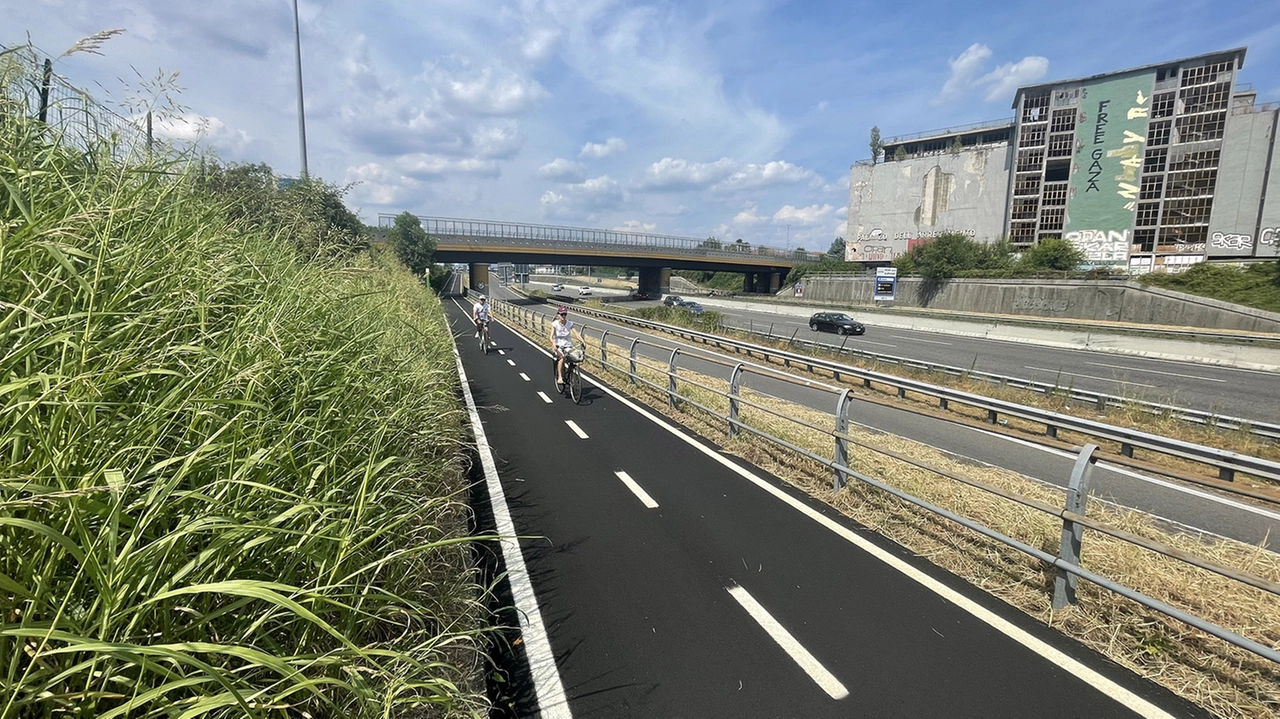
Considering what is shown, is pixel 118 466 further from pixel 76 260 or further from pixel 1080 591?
pixel 1080 591

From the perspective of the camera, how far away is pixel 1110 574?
13.6ft

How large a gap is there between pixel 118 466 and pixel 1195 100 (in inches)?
3569

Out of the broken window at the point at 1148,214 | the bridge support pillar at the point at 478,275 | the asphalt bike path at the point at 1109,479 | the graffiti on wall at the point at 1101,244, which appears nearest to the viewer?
the asphalt bike path at the point at 1109,479

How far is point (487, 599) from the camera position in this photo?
4.04 meters

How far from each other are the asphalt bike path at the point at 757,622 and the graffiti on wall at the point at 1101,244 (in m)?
79.1

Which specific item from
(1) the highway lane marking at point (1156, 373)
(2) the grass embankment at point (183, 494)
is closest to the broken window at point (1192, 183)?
(1) the highway lane marking at point (1156, 373)

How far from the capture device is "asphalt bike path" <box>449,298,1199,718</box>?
314 centimetres

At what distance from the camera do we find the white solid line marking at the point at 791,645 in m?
3.24

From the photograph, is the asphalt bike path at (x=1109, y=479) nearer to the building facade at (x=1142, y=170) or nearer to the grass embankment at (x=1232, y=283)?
the grass embankment at (x=1232, y=283)

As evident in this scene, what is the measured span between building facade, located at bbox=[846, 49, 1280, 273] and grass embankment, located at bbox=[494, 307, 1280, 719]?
2589 inches

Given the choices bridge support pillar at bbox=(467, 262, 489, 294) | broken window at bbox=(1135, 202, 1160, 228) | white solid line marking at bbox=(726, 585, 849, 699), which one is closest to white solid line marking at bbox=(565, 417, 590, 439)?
white solid line marking at bbox=(726, 585, 849, 699)

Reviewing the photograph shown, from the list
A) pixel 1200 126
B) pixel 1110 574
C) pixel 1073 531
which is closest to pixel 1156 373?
pixel 1110 574

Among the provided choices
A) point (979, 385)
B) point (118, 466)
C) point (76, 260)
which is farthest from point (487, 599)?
point (979, 385)

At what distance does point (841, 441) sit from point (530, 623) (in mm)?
4000
